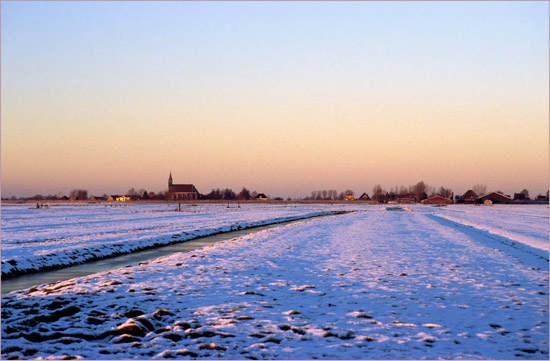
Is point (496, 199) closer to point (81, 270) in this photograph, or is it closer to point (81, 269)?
point (81, 269)

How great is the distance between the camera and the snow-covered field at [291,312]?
7.80 meters

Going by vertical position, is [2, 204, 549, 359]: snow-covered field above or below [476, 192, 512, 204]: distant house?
below

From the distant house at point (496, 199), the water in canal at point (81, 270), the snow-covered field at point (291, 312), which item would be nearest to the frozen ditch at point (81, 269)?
the water in canal at point (81, 270)

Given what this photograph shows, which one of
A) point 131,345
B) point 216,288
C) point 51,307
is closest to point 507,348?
point 131,345

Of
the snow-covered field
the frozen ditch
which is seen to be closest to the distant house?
the snow-covered field

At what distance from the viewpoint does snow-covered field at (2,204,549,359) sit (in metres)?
7.80

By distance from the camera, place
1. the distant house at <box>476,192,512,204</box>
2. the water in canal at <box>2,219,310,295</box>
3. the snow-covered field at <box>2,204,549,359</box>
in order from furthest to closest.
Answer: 1. the distant house at <box>476,192,512,204</box>
2. the water in canal at <box>2,219,310,295</box>
3. the snow-covered field at <box>2,204,549,359</box>

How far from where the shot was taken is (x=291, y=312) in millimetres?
10016

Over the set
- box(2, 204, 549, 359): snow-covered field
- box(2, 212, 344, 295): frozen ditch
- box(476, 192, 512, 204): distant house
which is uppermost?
box(476, 192, 512, 204): distant house

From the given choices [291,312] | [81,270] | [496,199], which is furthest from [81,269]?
[496,199]

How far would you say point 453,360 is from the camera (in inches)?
282

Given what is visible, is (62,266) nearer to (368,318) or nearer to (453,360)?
(368,318)

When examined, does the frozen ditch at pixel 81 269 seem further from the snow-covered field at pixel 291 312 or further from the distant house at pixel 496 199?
the distant house at pixel 496 199

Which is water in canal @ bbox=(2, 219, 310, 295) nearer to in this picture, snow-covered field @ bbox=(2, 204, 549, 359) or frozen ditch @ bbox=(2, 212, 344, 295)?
frozen ditch @ bbox=(2, 212, 344, 295)
